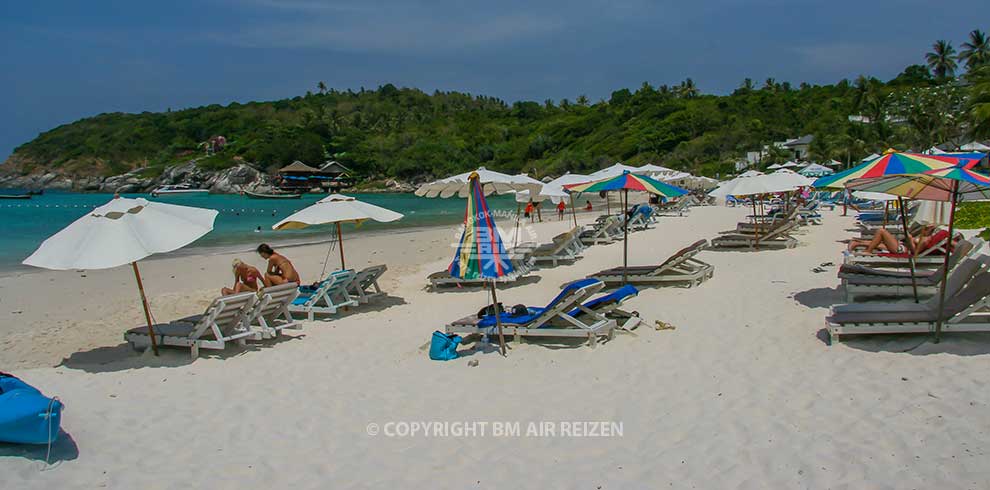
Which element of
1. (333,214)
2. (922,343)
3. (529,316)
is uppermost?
(333,214)

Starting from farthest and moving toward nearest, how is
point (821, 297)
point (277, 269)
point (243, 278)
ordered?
point (277, 269)
point (243, 278)
point (821, 297)

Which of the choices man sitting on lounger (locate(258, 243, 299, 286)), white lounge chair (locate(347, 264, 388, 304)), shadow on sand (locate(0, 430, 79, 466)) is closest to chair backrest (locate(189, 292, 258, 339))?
man sitting on lounger (locate(258, 243, 299, 286))

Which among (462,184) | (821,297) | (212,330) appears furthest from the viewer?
(462,184)

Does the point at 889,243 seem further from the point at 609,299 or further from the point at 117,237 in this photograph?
the point at 117,237

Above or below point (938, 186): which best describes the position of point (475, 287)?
below

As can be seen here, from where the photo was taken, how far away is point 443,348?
19.8 ft

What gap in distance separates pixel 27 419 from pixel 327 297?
4.46 meters

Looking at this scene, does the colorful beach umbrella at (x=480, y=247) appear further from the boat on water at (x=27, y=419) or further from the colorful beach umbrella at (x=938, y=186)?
the colorful beach umbrella at (x=938, y=186)

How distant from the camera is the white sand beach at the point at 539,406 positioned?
11.7ft

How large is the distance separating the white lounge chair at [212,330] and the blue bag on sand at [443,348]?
6.61 feet

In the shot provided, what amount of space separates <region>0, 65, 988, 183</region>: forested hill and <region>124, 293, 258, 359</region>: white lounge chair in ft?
149

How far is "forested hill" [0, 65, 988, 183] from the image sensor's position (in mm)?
57000

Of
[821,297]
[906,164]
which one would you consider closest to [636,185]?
[821,297]

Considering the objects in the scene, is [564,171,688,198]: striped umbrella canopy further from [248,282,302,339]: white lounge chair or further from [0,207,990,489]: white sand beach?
[248,282,302,339]: white lounge chair
